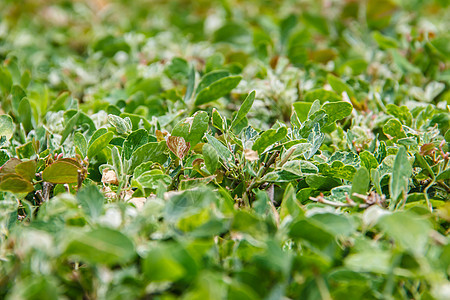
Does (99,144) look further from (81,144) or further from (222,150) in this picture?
(222,150)

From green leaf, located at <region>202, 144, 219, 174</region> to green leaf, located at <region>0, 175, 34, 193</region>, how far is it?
1.42ft

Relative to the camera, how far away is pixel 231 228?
89 centimetres

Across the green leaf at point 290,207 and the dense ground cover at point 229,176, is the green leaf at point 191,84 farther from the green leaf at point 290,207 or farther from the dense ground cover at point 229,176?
the green leaf at point 290,207

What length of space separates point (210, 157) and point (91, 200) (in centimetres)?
31

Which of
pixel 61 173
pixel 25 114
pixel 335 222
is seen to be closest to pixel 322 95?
pixel 335 222

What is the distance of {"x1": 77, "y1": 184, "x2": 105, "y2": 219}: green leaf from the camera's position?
91cm

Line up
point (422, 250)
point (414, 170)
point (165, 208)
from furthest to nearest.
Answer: point (414, 170), point (165, 208), point (422, 250)

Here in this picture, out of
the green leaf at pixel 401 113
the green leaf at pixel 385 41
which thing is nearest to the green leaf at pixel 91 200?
the green leaf at pixel 401 113

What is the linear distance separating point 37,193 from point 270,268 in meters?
0.69

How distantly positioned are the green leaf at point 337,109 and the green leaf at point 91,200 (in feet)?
2.09

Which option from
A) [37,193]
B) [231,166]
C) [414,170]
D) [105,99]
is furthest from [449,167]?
[105,99]

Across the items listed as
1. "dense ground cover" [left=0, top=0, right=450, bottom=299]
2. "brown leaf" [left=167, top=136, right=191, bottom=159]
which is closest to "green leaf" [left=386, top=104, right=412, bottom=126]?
"dense ground cover" [left=0, top=0, right=450, bottom=299]

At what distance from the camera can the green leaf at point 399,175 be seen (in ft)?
3.28

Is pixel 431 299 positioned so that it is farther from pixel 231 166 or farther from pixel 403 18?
pixel 403 18
